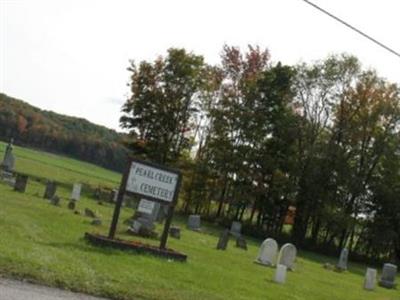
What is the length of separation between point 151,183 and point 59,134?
94.1 metres

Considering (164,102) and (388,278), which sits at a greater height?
(164,102)

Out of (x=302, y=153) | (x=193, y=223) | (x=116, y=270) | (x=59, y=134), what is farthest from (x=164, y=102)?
(x=59, y=134)

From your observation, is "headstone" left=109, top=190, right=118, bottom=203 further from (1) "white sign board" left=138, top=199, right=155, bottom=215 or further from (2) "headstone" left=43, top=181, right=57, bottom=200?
(1) "white sign board" left=138, top=199, right=155, bottom=215

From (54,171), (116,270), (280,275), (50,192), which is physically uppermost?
(54,171)

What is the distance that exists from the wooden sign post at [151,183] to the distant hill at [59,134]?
8244cm

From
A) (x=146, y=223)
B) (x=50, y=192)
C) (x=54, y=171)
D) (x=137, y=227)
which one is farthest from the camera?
(x=54, y=171)

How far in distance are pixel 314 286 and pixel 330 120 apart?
3371 cm

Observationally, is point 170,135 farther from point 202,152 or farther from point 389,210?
point 389,210

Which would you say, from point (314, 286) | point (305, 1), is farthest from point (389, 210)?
point (305, 1)

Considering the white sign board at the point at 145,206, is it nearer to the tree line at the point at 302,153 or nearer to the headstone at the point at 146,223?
the headstone at the point at 146,223

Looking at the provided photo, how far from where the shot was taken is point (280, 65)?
51.2 metres

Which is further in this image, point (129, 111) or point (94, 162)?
point (94, 162)

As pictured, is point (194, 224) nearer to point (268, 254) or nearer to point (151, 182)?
point (268, 254)

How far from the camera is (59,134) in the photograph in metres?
108
